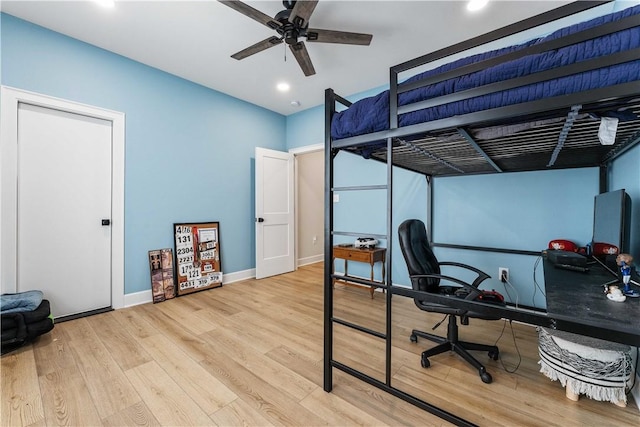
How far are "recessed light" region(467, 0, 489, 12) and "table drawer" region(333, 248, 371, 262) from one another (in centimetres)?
261

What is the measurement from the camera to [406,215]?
3.51m

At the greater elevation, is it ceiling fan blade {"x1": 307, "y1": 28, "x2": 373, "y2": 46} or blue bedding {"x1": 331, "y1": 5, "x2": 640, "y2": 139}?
ceiling fan blade {"x1": 307, "y1": 28, "x2": 373, "y2": 46}

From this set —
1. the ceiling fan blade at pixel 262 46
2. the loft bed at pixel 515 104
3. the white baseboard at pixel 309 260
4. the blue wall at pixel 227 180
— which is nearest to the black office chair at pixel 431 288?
the loft bed at pixel 515 104

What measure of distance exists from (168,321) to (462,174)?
3531 mm

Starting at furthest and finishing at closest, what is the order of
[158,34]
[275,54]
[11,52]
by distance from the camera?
1. [275,54]
2. [158,34]
3. [11,52]

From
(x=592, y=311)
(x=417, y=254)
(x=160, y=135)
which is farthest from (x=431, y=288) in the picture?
(x=160, y=135)

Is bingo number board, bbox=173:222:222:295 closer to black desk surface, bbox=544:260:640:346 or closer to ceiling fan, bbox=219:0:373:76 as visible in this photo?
ceiling fan, bbox=219:0:373:76

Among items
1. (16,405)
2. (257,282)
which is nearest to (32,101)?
(16,405)

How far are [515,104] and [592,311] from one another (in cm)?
85

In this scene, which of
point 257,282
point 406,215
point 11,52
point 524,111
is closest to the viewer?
point 524,111

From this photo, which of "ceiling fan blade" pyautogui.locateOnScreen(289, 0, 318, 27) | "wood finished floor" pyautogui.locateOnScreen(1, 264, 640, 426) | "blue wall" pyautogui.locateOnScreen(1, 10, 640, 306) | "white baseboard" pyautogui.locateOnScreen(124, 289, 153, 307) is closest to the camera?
"wood finished floor" pyautogui.locateOnScreen(1, 264, 640, 426)

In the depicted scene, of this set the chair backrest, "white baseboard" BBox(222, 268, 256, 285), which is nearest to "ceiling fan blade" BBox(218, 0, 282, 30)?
the chair backrest

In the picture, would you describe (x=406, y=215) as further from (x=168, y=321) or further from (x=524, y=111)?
(x=168, y=321)

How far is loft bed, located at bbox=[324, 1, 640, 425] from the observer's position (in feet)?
3.02
